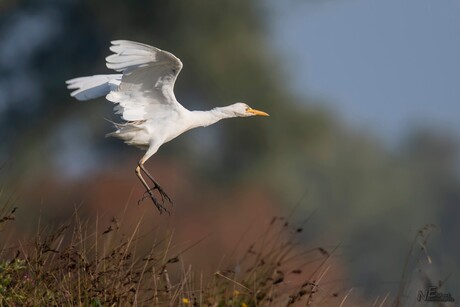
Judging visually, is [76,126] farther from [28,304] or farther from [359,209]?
[28,304]

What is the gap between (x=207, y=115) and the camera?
798 cm

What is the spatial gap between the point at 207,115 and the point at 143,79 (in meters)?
0.68

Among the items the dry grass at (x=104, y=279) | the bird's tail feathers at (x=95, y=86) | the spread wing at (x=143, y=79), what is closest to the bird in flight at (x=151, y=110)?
the spread wing at (x=143, y=79)

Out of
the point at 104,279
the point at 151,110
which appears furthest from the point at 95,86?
the point at 104,279

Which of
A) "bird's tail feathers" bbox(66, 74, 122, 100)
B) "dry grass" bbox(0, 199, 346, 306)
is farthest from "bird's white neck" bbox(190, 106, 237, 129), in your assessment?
"dry grass" bbox(0, 199, 346, 306)

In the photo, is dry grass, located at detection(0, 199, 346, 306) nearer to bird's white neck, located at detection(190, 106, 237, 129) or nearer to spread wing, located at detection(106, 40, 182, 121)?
spread wing, located at detection(106, 40, 182, 121)

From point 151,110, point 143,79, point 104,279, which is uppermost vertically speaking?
point 143,79

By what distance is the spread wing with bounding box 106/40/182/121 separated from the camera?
23.1 feet

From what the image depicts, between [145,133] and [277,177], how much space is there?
13929 mm

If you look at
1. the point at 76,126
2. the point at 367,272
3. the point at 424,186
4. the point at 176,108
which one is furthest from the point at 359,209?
the point at 176,108

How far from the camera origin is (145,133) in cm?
768

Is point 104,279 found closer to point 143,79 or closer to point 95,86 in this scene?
point 143,79

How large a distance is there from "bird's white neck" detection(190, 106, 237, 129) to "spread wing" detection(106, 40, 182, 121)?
18 centimetres

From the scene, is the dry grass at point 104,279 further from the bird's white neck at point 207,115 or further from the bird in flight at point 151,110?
the bird's white neck at point 207,115
